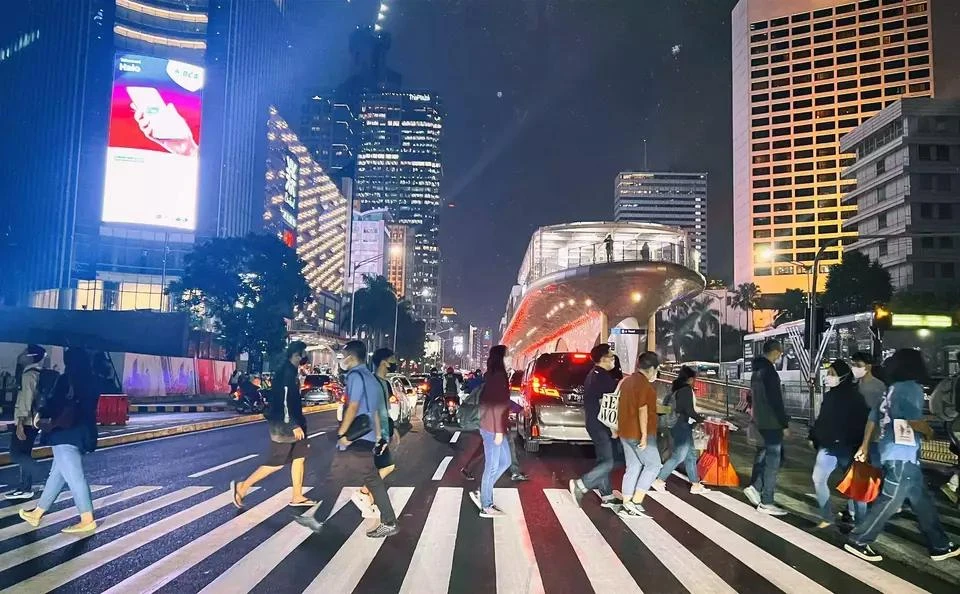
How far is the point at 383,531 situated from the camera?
6.63 metres

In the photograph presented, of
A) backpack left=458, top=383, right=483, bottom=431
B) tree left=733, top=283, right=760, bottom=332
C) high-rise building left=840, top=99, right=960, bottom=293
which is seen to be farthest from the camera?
tree left=733, top=283, right=760, bottom=332

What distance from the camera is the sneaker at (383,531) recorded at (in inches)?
260

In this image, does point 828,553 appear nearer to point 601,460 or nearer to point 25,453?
point 601,460

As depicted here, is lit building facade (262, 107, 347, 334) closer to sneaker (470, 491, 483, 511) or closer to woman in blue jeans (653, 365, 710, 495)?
sneaker (470, 491, 483, 511)

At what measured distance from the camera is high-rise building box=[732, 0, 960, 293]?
115750mm

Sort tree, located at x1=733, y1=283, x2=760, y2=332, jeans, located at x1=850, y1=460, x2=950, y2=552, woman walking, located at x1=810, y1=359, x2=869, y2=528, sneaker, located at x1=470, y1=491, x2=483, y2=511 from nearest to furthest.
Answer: jeans, located at x1=850, y1=460, x2=950, y2=552, woman walking, located at x1=810, y1=359, x2=869, y2=528, sneaker, located at x1=470, y1=491, x2=483, y2=511, tree, located at x1=733, y1=283, x2=760, y2=332

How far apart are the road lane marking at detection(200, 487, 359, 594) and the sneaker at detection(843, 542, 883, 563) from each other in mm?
5043

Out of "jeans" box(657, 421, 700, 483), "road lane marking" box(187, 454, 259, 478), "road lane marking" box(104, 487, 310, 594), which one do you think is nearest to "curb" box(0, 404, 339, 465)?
"road lane marking" box(187, 454, 259, 478)

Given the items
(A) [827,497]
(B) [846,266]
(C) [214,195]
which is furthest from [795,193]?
(A) [827,497]

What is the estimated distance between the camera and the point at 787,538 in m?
6.88

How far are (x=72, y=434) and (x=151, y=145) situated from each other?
63.4 metres

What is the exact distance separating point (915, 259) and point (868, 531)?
243 ft

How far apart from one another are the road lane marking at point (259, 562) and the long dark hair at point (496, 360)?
2714mm

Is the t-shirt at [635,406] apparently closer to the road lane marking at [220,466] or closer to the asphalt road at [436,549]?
the asphalt road at [436,549]
